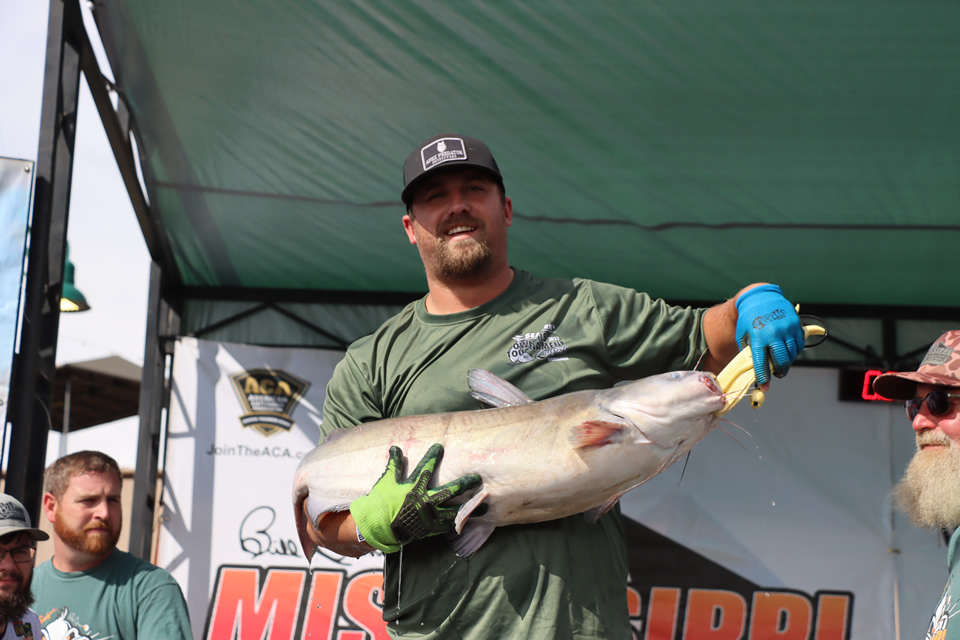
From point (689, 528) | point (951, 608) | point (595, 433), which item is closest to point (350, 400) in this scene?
point (595, 433)

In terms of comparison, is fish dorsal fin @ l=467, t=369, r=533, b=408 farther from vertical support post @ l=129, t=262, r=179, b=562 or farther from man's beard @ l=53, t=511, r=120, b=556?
vertical support post @ l=129, t=262, r=179, b=562

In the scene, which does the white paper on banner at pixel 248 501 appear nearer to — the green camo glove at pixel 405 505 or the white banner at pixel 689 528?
the white banner at pixel 689 528

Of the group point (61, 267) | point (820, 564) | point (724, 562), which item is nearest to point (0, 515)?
point (61, 267)

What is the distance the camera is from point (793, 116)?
181 inches

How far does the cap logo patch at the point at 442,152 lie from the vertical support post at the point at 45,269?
255 centimetres

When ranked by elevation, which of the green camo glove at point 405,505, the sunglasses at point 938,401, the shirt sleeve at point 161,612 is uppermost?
the sunglasses at point 938,401

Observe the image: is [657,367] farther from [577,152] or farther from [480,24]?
[577,152]

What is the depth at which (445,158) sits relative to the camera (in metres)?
2.31

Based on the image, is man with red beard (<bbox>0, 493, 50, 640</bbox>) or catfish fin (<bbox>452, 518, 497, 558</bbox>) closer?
catfish fin (<bbox>452, 518, 497, 558</bbox>)

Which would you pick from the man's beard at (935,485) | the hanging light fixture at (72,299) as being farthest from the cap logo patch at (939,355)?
the hanging light fixture at (72,299)

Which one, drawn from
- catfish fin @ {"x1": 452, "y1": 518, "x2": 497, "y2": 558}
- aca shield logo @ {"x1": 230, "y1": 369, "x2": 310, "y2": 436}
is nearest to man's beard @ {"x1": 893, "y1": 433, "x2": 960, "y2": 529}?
catfish fin @ {"x1": 452, "y1": 518, "x2": 497, "y2": 558}

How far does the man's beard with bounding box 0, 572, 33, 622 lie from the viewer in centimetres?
354

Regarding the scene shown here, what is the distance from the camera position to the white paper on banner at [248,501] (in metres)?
6.20

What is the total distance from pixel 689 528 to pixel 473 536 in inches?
188
